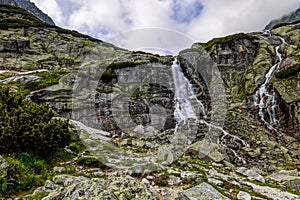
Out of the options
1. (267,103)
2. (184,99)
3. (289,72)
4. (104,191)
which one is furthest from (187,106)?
(104,191)

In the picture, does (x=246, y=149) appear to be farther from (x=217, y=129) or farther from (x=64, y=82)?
(x=64, y=82)

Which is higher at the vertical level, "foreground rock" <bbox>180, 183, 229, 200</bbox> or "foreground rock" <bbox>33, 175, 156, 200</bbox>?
"foreground rock" <bbox>33, 175, 156, 200</bbox>

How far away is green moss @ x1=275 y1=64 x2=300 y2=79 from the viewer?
29.4 meters

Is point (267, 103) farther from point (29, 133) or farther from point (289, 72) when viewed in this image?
point (29, 133)

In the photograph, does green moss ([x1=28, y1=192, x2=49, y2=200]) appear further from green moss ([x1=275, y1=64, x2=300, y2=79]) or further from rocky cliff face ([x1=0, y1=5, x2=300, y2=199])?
green moss ([x1=275, y1=64, x2=300, y2=79])

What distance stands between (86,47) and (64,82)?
32535mm

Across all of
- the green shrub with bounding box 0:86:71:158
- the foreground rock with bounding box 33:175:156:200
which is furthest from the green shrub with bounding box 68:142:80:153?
the foreground rock with bounding box 33:175:156:200

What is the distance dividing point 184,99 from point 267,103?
1100 cm

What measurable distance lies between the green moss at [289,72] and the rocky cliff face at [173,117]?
148mm

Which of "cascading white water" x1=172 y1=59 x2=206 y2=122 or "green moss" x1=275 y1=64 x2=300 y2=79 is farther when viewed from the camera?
"green moss" x1=275 y1=64 x2=300 y2=79

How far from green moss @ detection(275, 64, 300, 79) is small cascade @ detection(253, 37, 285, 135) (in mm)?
1695

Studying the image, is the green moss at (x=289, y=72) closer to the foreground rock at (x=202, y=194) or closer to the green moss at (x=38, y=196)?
the foreground rock at (x=202, y=194)

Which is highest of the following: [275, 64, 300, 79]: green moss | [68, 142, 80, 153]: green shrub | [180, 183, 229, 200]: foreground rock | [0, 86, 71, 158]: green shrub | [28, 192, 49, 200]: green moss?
[275, 64, 300, 79]: green moss

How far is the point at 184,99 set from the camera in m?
33.4
